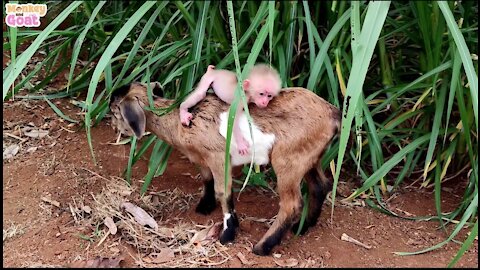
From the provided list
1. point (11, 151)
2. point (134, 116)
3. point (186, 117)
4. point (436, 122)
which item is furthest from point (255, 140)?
point (11, 151)

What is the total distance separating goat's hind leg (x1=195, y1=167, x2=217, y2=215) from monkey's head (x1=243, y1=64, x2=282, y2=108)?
0.52 m

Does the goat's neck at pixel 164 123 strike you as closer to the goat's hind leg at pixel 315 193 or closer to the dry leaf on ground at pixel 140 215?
the dry leaf on ground at pixel 140 215

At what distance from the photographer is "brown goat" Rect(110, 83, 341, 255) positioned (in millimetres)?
3014

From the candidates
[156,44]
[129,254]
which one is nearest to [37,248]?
[129,254]

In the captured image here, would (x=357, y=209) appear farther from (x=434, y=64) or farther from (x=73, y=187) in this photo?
(x=73, y=187)

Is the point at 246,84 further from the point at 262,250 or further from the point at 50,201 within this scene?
the point at 50,201

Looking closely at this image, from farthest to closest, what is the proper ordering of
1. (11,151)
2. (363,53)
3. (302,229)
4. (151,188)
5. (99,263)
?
(11,151)
(151,188)
(302,229)
(99,263)
(363,53)

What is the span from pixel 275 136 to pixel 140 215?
2.46 feet

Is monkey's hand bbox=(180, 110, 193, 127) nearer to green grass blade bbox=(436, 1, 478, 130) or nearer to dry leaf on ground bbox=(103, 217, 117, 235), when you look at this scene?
dry leaf on ground bbox=(103, 217, 117, 235)

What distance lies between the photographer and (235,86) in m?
3.08

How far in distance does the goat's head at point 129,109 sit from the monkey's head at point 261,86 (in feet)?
1.69

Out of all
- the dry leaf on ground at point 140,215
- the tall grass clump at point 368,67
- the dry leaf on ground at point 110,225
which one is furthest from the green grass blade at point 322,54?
the dry leaf on ground at point 110,225

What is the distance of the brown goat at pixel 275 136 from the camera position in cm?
301

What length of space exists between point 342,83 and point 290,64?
1.09ft
